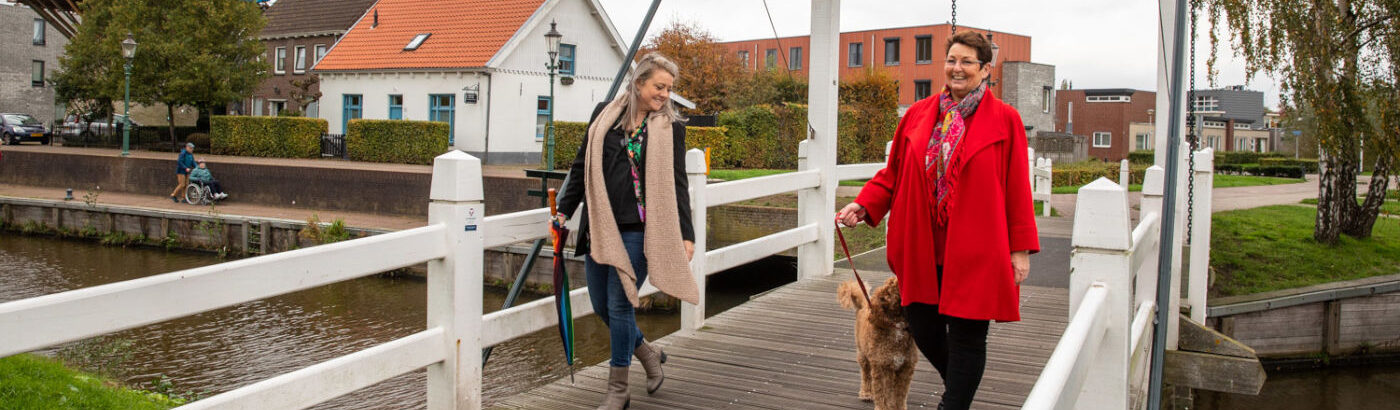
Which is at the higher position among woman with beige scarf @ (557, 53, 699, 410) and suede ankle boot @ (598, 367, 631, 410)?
woman with beige scarf @ (557, 53, 699, 410)

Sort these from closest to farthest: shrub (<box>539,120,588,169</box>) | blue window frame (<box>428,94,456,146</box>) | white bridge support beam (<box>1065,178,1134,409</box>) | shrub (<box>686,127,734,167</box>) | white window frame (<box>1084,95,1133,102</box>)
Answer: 1. white bridge support beam (<box>1065,178,1134,409</box>)
2. shrub (<box>686,127,734,167</box>)
3. shrub (<box>539,120,588,169</box>)
4. blue window frame (<box>428,94,456,146</box>)
5. white window frame (<box>1084,95,1133,102</box>)

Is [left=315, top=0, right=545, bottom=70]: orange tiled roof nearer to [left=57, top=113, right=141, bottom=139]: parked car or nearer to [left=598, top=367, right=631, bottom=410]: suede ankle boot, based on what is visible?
[left=57, top=113, right=141, bottom=139]: parked car

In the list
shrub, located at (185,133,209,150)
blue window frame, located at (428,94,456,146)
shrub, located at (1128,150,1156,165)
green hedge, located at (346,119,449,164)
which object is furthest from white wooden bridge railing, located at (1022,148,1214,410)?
shrub, located at (1128,150,1156,165)

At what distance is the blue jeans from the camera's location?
4.05 metres

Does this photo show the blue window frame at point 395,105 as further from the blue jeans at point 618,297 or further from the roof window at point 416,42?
the blue jeans at point 618,297

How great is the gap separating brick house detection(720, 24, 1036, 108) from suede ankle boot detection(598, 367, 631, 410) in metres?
42.1

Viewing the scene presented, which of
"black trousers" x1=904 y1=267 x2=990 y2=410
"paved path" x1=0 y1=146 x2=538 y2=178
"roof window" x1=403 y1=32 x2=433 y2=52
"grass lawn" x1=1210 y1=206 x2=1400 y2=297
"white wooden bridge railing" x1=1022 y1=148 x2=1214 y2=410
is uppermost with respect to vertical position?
"roof window" x1=403 y1=32 x2=433 y2=52

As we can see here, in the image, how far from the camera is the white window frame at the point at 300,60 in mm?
40906

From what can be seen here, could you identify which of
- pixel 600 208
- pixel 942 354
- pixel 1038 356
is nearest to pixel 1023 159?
pixel 942 354

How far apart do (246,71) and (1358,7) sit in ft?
104

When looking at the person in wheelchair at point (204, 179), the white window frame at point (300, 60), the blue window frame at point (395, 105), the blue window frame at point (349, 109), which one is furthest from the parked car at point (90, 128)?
the person in wheelchair at point (204, 179)

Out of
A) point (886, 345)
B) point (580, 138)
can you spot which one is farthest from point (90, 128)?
point (886, 345)

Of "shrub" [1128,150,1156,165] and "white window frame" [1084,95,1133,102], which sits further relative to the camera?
"white window frame" [1084,95,1133,102]

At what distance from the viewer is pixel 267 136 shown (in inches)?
1210
